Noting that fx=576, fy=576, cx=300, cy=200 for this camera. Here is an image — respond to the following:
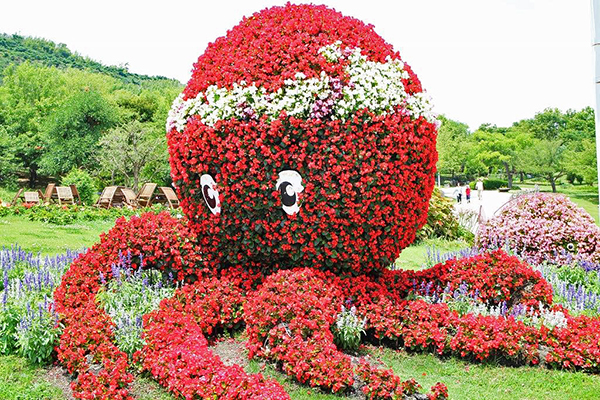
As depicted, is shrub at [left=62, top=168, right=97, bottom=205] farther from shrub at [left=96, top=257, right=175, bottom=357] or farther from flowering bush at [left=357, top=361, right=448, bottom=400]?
flowering bush at [left=357, top=361, right=448, bottom=400]

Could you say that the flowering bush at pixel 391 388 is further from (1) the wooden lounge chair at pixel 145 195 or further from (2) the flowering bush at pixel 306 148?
(1) the wooden lounge chair at pixel 145 195

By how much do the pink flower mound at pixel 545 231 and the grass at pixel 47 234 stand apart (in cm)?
769

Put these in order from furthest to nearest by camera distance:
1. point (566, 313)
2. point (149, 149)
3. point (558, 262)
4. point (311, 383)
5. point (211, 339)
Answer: point (149, 149), point (558, 262), point (566, 313), point (211, 339), point (311, 383)

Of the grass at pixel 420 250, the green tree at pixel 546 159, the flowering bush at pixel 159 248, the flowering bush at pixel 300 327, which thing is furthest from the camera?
the green tree at pixel 546 159

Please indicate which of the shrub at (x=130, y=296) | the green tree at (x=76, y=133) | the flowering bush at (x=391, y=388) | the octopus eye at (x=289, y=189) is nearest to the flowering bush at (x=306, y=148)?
the octopus eye at (x=289, y=189)

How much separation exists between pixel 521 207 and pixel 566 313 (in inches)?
163

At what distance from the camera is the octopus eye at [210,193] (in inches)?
227

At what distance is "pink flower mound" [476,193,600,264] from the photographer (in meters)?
9.05

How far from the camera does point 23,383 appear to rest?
4.78m

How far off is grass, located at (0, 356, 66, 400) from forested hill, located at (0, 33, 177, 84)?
204ft

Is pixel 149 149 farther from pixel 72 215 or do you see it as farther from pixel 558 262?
pixel 558 262

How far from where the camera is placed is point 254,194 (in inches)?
218

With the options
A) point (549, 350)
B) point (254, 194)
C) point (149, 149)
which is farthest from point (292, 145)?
point (149, 149)

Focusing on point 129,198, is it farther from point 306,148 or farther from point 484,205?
point 484,205
